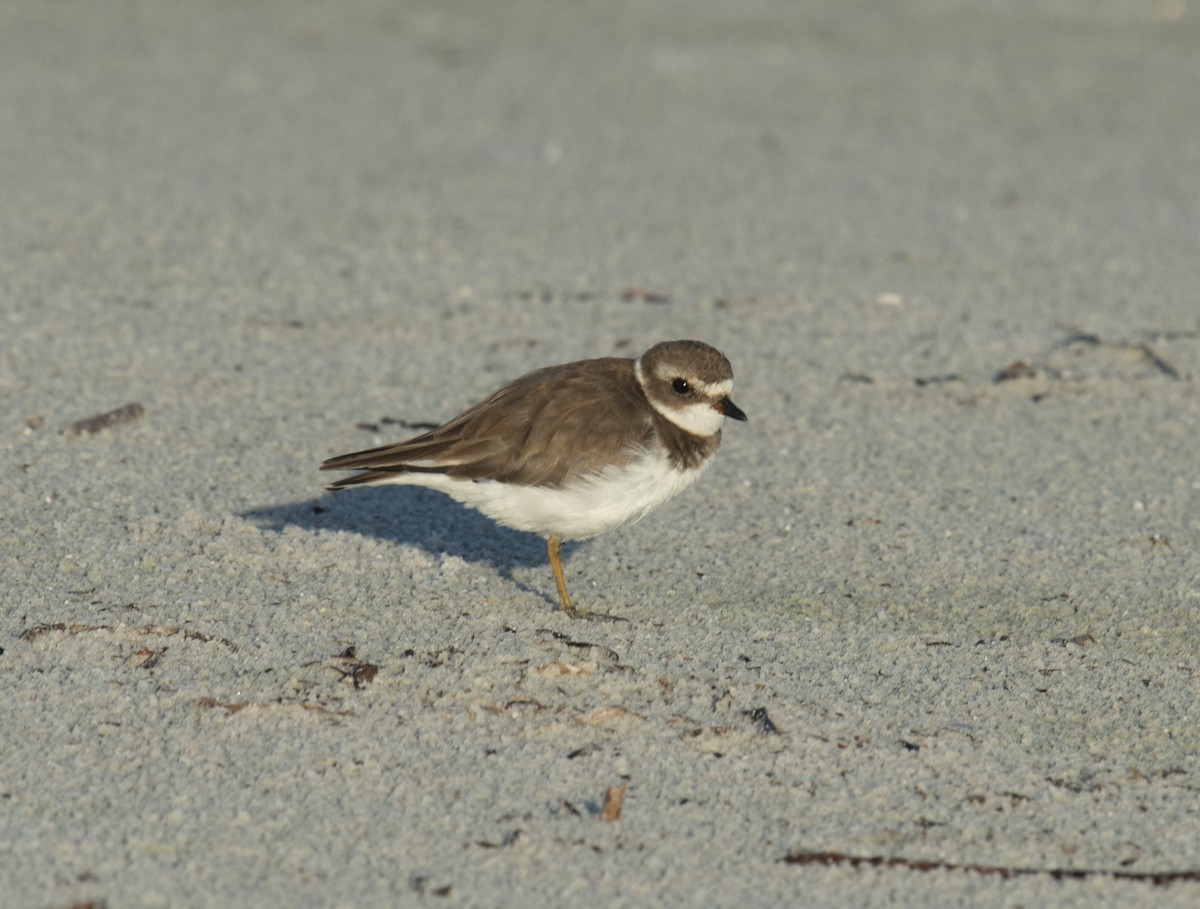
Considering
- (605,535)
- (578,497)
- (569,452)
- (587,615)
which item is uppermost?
(569,452)

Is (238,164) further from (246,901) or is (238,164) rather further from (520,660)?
(246,901)

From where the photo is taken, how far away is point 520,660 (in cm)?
468

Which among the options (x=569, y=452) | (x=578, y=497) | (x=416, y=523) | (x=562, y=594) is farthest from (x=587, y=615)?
(x=416, y=523)

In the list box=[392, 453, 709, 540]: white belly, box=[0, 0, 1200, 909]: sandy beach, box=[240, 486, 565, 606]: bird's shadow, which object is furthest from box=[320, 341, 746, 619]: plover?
box=[240, 486, 565, 606]: bird's shadow

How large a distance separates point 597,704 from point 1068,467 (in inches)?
122

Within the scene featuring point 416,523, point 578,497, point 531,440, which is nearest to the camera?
point 578,497

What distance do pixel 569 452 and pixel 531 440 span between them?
144 millimetres

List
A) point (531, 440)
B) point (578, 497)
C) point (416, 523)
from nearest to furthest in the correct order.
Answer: point (578, 497) < point (531, 440) < point (416, 523)

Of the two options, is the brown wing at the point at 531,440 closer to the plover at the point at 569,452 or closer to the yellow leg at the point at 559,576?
the plover at the point at 569,452

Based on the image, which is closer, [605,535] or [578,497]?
[578,497]

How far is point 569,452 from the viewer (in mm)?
→ 5211

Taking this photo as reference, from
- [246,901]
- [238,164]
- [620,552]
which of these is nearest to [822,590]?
[620,552]

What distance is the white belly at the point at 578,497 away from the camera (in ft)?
16.9

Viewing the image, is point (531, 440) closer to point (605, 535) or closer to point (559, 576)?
point (559, 576)
